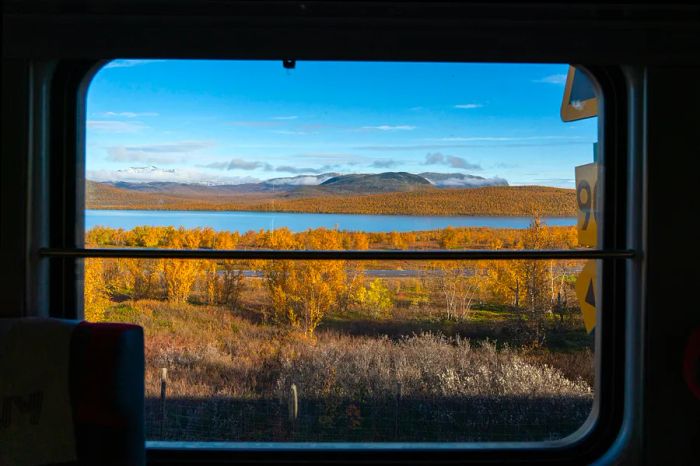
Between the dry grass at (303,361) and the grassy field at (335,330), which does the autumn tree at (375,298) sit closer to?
the grassy field at (335,330)

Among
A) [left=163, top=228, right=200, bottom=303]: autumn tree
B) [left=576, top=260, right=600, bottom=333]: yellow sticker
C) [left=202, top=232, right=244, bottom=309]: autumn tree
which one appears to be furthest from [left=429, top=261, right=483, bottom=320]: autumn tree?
[left=163, top=228, right=200, bottom=303]: autumn tree

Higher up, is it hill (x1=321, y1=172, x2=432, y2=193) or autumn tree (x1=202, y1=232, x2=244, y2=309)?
hill (x1=321, y1=172, x2=432, y2=193)

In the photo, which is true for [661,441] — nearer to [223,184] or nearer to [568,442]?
[568,442]

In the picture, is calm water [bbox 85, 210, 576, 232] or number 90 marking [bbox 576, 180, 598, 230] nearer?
calm water [bbox 85, 210, 576, 232]

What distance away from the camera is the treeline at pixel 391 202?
2141 millimetres

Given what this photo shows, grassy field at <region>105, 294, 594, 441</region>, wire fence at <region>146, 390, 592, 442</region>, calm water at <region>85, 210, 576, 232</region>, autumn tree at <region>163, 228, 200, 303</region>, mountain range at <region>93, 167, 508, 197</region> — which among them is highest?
mountain range at <region>93, 167, 508, 197</region>

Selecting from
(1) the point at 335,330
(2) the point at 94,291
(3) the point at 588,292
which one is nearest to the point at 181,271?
(2) the point at 94,291

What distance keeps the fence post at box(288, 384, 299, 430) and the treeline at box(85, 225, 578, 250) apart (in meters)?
0.60

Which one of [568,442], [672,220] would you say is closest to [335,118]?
[672,220]

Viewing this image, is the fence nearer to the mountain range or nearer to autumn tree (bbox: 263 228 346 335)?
autumn tree (bbox: 263 228 346 335)

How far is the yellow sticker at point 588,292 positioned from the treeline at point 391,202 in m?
0.34

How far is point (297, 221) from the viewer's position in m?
2.14

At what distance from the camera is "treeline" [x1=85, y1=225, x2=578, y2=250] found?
7.00ft

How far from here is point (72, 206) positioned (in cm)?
225
